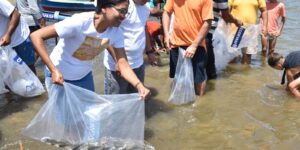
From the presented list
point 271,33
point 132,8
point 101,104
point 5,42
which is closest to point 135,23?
point 132,8

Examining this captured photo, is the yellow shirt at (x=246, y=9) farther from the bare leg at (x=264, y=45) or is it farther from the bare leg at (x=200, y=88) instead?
the bare leg at (x=200, y=88)

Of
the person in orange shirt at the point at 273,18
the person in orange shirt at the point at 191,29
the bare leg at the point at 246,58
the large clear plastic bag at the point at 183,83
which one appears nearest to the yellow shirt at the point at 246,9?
the bare leg at the point at 246,58

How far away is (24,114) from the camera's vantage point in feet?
15.1

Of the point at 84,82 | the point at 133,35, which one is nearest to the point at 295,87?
the point at 133,35

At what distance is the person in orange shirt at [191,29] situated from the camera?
464 centimetres

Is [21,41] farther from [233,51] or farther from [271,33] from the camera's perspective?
[271,33]

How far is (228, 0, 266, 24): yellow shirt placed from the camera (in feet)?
21.1

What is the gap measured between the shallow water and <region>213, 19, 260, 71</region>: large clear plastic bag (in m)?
0.30

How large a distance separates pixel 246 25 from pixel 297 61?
1.37 m

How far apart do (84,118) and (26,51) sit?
2143 millimetres

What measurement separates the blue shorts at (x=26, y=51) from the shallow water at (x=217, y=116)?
18.7 inches

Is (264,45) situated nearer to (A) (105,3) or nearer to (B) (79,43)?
(B) (79,43)

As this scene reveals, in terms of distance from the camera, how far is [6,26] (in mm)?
4633

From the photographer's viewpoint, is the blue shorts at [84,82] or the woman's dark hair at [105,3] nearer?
the woman's dark hair at [105,3]
